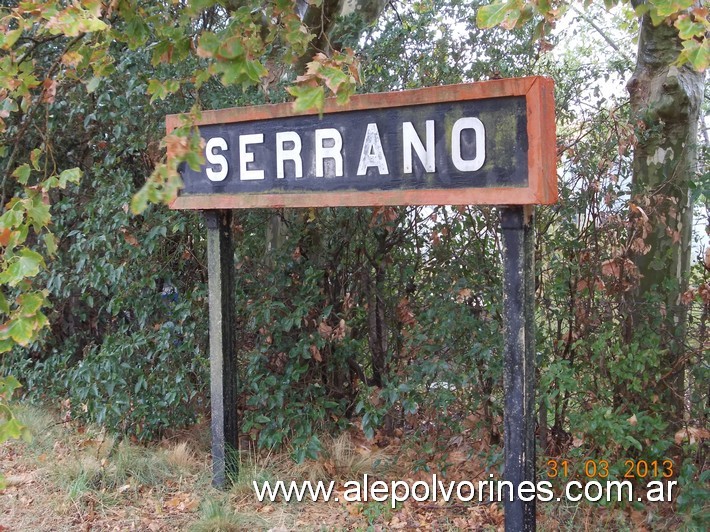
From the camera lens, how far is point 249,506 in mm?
4082

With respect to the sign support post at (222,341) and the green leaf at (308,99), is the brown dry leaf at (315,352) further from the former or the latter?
the green leaf at (308,99)

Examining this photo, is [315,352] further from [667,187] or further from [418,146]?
[667,187]

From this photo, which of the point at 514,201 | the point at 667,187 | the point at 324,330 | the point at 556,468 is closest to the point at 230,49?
the point at 514,201

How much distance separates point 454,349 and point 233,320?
136 cm

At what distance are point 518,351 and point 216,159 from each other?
78.1 inches

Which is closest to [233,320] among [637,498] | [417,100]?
[417,100]

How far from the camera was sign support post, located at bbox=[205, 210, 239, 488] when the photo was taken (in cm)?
413

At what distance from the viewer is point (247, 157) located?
3.75 meters

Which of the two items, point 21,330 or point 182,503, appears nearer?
point 21,330

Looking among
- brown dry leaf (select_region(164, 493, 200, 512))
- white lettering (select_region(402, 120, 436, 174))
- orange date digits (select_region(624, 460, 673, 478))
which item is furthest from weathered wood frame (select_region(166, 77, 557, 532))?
brown dry leaf (select_region(164, 493, 200, 512))

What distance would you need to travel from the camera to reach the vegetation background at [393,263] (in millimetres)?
3781

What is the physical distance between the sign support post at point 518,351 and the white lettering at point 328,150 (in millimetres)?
869

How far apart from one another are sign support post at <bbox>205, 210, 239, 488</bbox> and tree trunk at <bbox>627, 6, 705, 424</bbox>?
7.79 feet

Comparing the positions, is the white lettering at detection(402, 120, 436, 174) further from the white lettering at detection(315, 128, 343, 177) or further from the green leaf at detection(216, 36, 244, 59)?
the green leaf at detection(216, 36, 244, 59)
